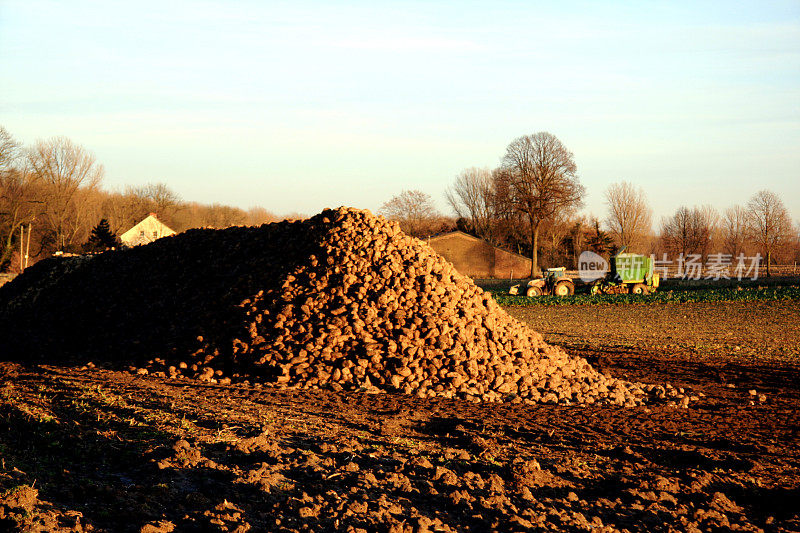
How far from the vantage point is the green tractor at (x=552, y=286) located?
36.6 metres

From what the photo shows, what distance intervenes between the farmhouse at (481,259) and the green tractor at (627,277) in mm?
26495

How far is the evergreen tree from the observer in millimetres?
58969

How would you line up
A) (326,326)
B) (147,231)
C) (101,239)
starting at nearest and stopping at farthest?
(326,326), (101,239), (147,231)

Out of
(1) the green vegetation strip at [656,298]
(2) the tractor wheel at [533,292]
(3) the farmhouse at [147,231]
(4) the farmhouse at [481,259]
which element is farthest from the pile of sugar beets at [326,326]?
(3) the farmhouse at [147,231]

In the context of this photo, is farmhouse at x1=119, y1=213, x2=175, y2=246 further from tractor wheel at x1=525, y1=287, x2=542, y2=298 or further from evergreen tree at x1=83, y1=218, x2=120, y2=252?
tractor wheel at x1=525, y1=287, x2=542, y2=298

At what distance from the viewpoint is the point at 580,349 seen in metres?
16.4

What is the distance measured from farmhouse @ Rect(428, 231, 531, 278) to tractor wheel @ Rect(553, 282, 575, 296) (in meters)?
26.8

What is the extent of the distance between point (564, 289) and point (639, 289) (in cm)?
409

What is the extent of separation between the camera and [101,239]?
199 feet

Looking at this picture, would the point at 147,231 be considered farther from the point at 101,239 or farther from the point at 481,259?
the point at 481,259

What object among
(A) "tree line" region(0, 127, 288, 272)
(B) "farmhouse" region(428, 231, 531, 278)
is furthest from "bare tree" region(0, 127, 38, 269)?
(B) "farmhouse" region(428, 231, 531, 278)

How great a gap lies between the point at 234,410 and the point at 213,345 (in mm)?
3236

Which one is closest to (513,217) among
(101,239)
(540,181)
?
(540,181)

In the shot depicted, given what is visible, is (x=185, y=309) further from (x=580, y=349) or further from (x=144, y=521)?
(x=580, y=349)
